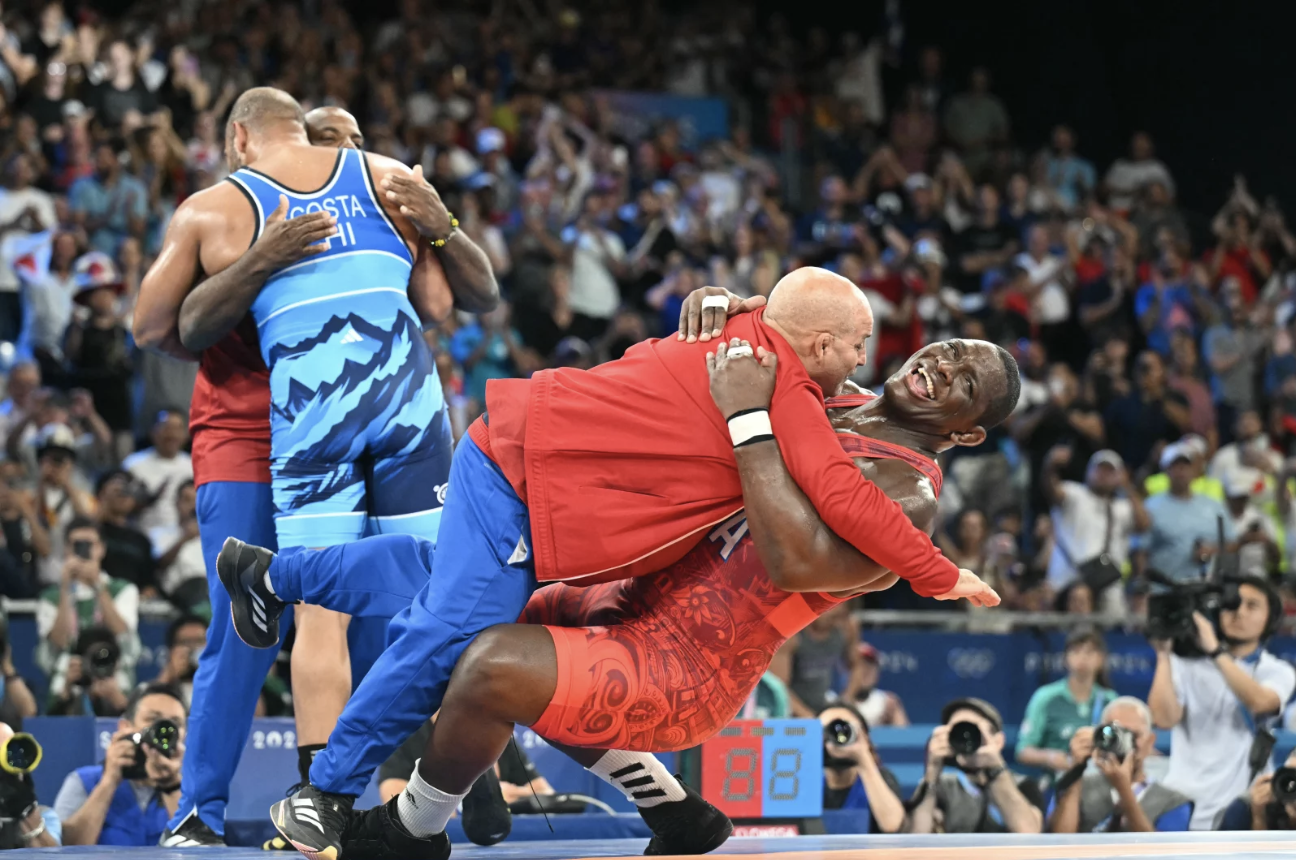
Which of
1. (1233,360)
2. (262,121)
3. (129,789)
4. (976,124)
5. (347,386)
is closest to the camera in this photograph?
(347,386)

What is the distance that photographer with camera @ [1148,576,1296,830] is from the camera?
6.14m

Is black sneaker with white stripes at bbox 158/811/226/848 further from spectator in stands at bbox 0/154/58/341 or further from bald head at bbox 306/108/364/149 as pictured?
spectator in stands at bbox 0/154/58/341

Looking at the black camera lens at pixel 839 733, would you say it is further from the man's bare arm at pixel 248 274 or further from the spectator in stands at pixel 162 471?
the spectator in stands at pixel 162 471

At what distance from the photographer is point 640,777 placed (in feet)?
11.8

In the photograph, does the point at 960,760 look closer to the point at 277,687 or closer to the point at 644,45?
the point at 277,687

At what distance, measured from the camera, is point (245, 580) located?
11.8 ft

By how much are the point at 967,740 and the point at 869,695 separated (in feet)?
6.85

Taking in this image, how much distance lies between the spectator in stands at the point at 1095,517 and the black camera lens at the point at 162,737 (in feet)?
19.8

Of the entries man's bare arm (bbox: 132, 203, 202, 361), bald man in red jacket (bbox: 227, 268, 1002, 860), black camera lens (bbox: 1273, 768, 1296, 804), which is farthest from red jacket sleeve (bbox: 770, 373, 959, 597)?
black camera lens (bbox: 1273, 768, 1296, 804)

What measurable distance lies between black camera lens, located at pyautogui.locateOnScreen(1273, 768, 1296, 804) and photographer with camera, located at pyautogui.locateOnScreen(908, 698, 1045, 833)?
2.72 ft

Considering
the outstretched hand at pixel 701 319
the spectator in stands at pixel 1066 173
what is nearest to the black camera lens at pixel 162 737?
the outstretched hand at pixel 701 319

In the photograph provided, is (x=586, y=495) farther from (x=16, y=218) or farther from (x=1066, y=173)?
(x=1066, y=173)

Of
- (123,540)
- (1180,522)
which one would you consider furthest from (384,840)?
(1180,522)

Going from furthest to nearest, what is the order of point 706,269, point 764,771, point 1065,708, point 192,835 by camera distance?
point 706,269, point 1065,708, point 764,771, point 192,835
